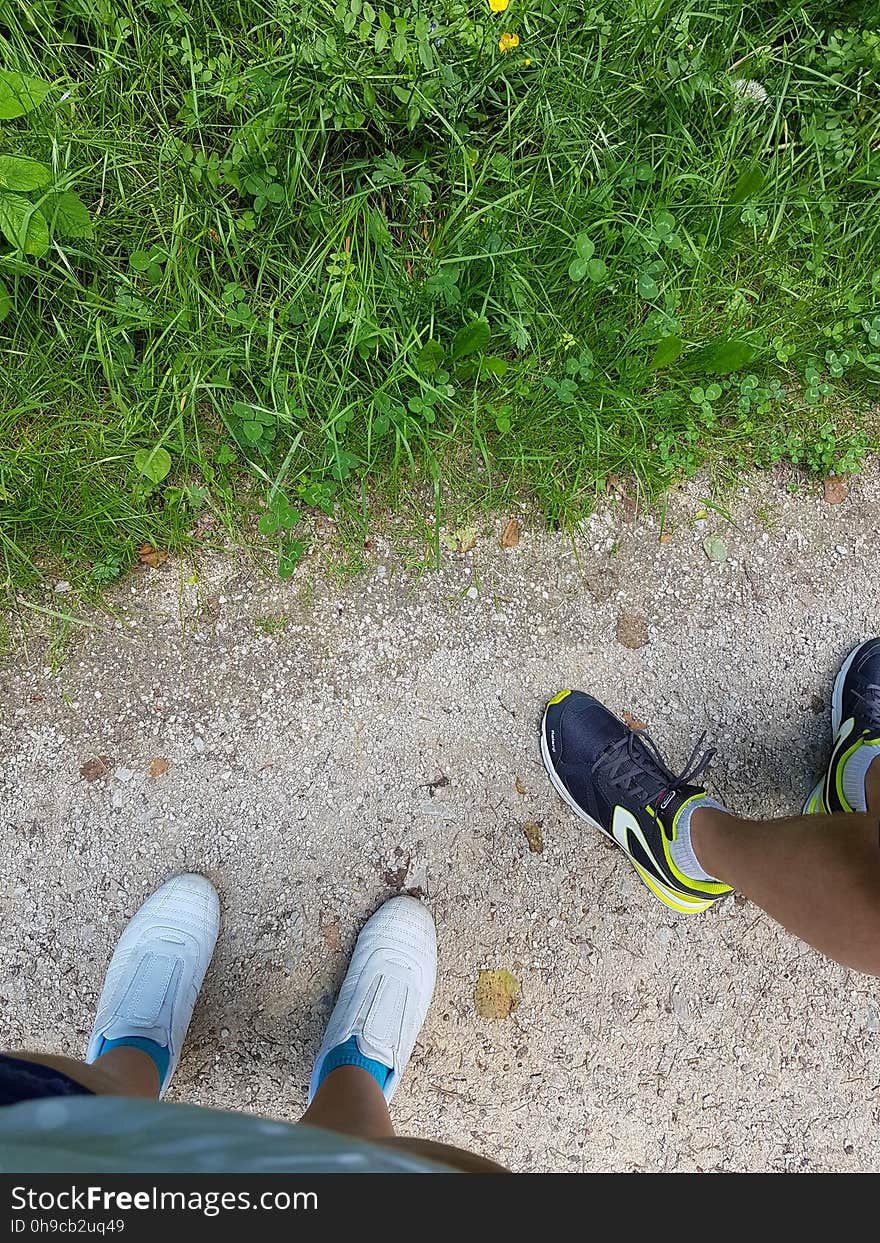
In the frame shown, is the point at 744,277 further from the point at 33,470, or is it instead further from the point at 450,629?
the point at 33,470

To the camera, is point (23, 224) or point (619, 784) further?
point (619, 784)

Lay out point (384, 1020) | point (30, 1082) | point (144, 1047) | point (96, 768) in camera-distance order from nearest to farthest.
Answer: point (30, 1082) < point (144, 1047) < point (384, 1020) < point (96, 768)

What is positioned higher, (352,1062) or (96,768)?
(96,768)

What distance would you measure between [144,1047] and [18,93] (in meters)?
2.35

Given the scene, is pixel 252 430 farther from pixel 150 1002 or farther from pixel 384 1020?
pixel 384 1020

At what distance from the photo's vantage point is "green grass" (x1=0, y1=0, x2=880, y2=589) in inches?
74.2

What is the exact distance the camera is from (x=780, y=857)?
1.67 meters

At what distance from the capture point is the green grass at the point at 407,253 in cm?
189

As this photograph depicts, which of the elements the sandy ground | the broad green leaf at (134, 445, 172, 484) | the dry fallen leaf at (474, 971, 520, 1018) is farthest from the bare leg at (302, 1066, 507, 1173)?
the broad green leaf at (134, 445, 172, 484)

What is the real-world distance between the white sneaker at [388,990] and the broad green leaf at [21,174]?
208 centimetres

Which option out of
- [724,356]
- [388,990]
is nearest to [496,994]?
[388,990]

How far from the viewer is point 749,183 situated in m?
1.99

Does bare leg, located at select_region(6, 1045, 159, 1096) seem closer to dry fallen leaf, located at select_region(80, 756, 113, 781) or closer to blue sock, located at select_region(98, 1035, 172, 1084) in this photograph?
blue sock, located at select_region(98, 1035, 172, 1084)

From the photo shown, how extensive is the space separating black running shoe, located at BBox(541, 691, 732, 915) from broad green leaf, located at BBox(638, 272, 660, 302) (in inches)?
44.7
